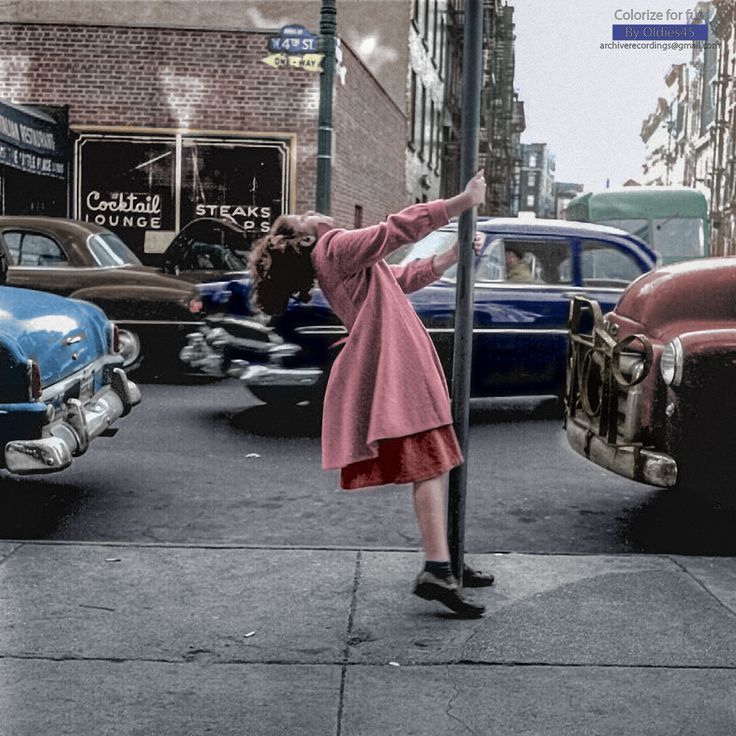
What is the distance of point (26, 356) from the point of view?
5.65 metres

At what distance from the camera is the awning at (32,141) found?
16.1 metres

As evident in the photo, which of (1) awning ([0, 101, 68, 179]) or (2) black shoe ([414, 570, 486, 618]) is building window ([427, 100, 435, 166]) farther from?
(2) black shoe ([414, 570, 486, 618])

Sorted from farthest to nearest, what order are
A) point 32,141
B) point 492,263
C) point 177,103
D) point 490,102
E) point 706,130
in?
point 706,130
point 490,102
point 177,103
point 32,141
point 492,263

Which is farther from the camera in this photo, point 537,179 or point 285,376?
point 537,179

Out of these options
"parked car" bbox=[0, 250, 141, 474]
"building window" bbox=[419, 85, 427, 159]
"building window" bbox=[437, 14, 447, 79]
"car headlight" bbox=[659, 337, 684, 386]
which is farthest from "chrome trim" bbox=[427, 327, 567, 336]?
"building window" bbox=[437, 14, 447, 79]

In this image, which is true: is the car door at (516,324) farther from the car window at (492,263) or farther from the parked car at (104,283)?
the parked car at (104,283)

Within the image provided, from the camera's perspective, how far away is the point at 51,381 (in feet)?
19.6

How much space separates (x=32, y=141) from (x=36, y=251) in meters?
5.85

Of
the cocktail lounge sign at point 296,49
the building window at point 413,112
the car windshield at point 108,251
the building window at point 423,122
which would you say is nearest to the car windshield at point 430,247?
the car windshield at point 108,251

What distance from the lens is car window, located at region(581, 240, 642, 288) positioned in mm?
9906

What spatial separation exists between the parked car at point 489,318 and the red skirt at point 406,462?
422 centimetres

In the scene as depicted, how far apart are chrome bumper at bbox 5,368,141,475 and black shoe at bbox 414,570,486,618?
2.04 m

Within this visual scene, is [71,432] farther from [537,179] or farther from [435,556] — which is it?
[537,179]

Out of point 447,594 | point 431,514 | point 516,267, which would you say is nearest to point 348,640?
point 447,594
